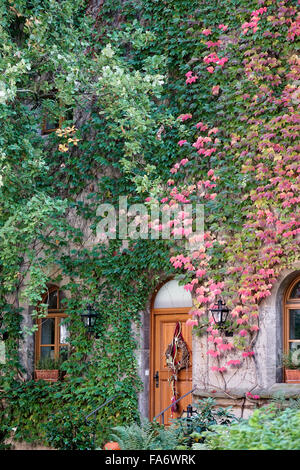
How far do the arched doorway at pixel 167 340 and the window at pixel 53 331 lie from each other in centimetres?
176

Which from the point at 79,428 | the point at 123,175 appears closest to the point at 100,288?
the point at 123,175

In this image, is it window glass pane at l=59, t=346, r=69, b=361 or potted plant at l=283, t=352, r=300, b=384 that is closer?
potted plant at l=283, t=352, r=300, b=384

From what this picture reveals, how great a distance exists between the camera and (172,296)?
11008 mm

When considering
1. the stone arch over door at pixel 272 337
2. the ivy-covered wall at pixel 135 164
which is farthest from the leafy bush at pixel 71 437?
the stone arch over door at pixel 272 337

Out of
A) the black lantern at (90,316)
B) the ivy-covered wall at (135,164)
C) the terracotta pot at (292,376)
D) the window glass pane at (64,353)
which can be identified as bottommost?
the terracotta pot at (292,376)

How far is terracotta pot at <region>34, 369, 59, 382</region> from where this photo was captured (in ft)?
38.5

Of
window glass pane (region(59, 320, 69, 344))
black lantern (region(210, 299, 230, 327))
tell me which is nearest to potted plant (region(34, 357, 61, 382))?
window glass pane (region(59, 320, 69, 344))

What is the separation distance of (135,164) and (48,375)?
3926 millimetres

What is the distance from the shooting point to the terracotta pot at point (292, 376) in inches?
367

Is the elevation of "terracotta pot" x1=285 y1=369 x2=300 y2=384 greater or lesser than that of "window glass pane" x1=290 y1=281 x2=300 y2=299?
lesser

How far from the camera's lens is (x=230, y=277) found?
32.7 feet

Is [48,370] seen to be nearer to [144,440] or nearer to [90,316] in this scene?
[90,316]

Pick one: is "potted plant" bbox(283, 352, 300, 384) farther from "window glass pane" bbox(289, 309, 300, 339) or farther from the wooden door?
the wooden door

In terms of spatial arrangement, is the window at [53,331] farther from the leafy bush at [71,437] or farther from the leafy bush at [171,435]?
the leafy bush at [171,435]
